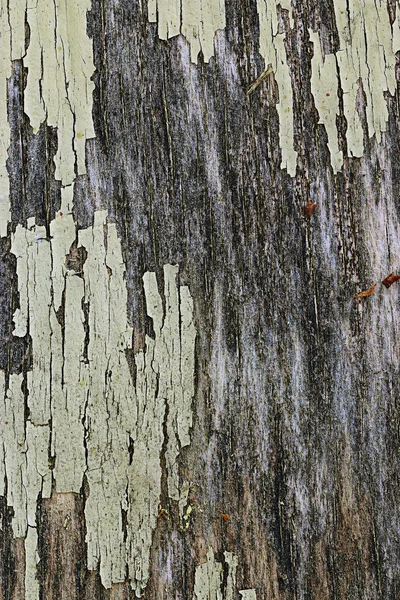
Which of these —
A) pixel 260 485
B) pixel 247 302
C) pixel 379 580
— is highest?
pixel 247 302

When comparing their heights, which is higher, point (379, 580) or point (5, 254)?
point (5, 254)

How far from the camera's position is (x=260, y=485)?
4.11ft

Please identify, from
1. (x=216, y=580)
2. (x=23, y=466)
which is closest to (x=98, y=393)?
(x=23, y=466)

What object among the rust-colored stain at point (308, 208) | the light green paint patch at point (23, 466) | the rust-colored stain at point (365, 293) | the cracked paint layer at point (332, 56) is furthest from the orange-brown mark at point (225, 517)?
the cracked paint layer at point (332, 56)

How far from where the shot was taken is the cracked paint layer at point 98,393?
4.05 ft

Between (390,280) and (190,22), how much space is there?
88 centimetres

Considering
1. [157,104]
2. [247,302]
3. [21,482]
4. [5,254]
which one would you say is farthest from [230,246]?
[21,482]

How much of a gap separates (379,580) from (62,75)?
5.14 feet

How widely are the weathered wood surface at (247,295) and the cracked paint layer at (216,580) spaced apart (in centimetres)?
1

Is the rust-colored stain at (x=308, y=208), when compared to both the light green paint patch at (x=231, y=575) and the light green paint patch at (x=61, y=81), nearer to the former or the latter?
the light green paint patch at (x=61, y=81)

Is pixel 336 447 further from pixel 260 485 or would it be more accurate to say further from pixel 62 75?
pixel 62 75

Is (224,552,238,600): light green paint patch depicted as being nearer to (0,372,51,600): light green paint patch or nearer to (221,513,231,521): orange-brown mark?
(221,513,231,521): orange-brown mark

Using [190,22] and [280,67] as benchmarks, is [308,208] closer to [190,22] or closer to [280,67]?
[280,67]

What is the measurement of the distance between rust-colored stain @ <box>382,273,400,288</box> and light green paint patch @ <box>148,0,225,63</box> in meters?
0.77
